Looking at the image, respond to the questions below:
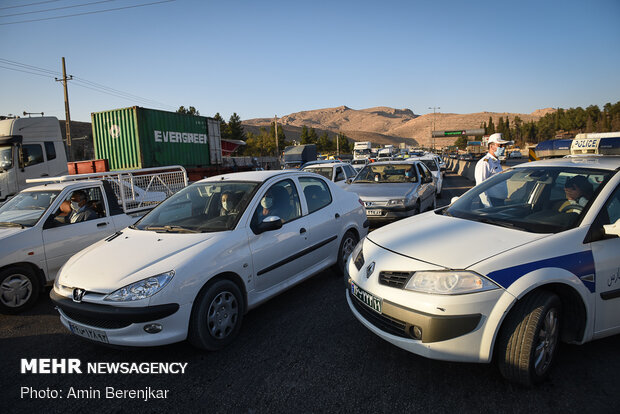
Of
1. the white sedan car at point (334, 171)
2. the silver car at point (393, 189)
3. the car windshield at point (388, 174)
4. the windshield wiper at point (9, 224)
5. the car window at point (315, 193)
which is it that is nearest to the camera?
the windshield wiper at point (9, 224)

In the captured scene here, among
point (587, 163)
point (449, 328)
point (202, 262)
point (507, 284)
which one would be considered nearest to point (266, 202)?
point (202, 262)

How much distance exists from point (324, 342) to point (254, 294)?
83 centimetres

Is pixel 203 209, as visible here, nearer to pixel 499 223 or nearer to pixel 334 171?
pixel 499 223

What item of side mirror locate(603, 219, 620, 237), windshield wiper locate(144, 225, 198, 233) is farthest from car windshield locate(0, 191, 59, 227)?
side mirror locate(603, 219, 620, 237)

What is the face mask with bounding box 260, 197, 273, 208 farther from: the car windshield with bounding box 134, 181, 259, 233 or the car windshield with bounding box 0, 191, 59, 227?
the car windshield with bounding box 0, 191, 59, 227

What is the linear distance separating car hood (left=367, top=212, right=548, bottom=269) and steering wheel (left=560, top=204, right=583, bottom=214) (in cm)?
44

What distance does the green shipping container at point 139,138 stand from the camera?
13.4 metres

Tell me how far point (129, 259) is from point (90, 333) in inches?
25.2

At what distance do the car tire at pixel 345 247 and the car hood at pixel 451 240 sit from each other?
4.91ft

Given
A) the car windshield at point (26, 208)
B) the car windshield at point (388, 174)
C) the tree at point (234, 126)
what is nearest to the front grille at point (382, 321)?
the car windshield at point (26, 208)

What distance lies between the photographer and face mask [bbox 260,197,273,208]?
371 centimetres

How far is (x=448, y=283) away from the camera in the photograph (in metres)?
2.25

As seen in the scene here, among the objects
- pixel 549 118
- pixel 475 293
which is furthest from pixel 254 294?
pixel 549 118

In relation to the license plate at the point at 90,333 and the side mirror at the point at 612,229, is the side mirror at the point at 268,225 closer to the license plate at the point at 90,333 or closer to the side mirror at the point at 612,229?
the license plate at the point at 90,333
